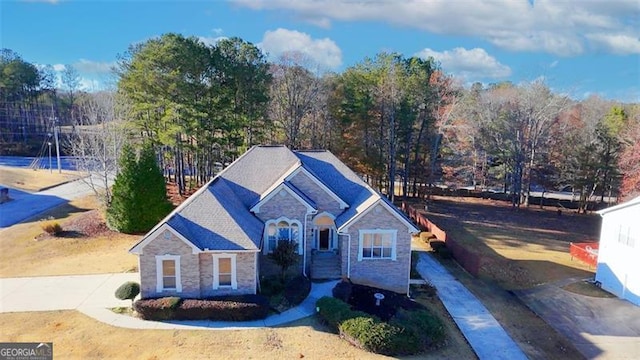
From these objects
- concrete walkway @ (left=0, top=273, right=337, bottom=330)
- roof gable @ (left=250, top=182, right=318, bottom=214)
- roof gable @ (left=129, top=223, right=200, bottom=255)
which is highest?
roof gable @ (left=250, top=182, right=318, bottom=214)

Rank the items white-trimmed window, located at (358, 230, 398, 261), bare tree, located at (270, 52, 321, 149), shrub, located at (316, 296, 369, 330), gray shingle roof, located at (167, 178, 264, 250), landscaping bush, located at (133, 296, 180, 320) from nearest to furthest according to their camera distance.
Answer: shrub, located at (316, 296, 369, 330), landscaping bush, located at (133, 296, 180, 320), gray shingle roof, located at (167, 178, 264, 250), white-trimmed window, located at (358, 230, 398, 261), bare tree, located at (270, 52, 321, 149)

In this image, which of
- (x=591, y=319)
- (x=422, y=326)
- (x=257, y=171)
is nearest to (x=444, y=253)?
(x=591, y=319)

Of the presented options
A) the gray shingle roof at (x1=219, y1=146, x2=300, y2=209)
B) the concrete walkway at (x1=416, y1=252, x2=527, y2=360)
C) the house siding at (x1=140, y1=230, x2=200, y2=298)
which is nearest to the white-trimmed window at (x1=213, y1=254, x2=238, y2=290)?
the house siding at (x1=140, y1=230, x2=200, y2=298)

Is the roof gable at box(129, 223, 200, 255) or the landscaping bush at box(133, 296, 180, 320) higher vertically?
the roof gable at box(129, 223, 200, 255)

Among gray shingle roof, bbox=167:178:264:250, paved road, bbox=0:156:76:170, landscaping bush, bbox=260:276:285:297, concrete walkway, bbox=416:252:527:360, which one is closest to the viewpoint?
concrete walkway, bbox=416:252:527:360

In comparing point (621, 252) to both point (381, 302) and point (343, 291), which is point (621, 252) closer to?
point (381, 302)

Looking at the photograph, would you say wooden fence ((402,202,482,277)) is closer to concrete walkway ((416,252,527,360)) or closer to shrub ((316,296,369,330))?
concrete walkway ((416,252,527,360))

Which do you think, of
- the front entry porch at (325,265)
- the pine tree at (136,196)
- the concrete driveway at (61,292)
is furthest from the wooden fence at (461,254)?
the pine tree at (136,196)

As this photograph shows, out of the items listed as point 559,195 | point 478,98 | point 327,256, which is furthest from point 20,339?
point 559,195
